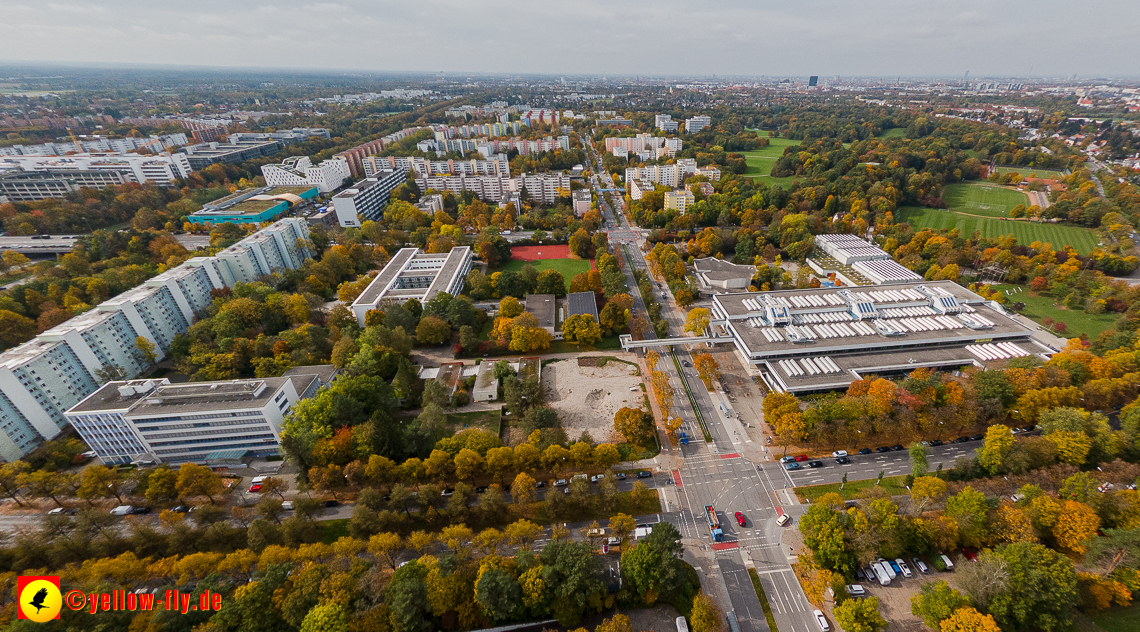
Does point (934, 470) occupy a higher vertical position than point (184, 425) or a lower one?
lower

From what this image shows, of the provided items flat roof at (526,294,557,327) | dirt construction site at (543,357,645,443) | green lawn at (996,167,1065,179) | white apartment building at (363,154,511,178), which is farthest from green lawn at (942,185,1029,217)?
white apartment building at (363,154,511,178)

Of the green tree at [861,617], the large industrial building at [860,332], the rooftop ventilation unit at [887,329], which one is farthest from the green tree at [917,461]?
the rooftop ventilation unit at [887,329]

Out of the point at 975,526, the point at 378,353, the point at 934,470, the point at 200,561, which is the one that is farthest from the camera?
the point at 378,353

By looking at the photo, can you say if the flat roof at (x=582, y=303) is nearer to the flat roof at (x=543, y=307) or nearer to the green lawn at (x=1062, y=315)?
the flat roof at (x=543, y=307)

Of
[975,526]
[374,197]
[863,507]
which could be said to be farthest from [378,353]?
[374,197]

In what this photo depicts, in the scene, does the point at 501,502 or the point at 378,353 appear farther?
the point at 378,353

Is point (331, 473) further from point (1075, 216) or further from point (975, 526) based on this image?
point (1075, 216)

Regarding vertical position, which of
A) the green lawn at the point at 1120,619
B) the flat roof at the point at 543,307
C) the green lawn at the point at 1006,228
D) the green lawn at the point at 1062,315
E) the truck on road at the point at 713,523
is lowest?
the truck on road at the point at 713,523
